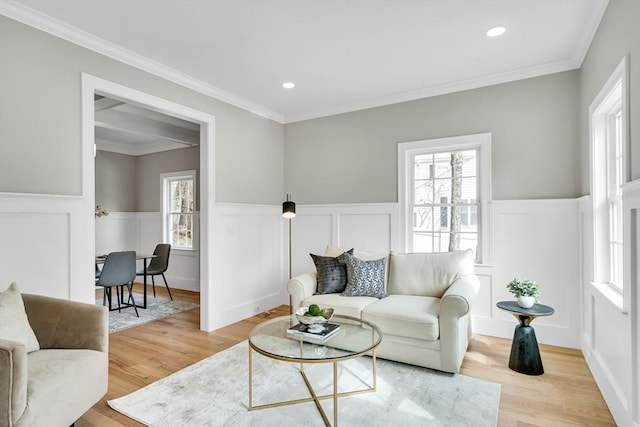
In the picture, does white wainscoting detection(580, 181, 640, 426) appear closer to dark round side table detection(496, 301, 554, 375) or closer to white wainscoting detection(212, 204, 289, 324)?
dark round side table detection(496, 301, 554, 375)

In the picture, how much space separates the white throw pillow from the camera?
1907 millimetres

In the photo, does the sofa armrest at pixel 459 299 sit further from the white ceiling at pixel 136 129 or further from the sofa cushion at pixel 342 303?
the white ceiling at pixel 136 129

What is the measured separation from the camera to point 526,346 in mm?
2795

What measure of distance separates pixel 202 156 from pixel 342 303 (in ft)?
7.40

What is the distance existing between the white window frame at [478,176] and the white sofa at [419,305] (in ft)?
1.43

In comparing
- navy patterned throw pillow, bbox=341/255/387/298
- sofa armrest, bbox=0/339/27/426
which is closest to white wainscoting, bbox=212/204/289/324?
navy patterned throw pillow, bbox=341/255/387/298

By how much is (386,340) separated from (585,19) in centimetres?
295

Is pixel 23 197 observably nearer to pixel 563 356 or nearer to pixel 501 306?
pixel 501 306

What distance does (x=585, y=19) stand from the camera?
2604mm

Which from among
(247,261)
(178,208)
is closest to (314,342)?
(247,261)

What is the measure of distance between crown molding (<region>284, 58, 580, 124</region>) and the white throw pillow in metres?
3.75

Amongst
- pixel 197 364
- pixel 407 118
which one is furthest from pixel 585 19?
pixel 197 364

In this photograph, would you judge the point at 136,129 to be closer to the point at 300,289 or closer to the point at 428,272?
the point at 300,289

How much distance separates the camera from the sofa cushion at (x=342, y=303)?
10.2 ft
